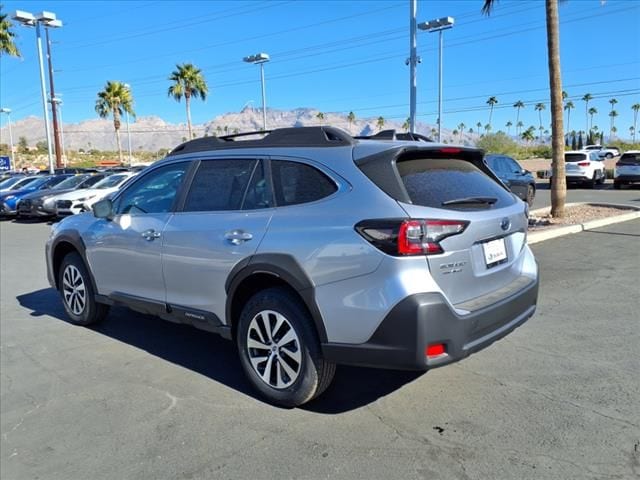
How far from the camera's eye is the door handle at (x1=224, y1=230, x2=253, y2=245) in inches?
144

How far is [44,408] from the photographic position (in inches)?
150

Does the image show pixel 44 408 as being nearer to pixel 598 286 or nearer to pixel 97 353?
pixel 97 353

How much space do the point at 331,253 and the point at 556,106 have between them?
10311 millimetres

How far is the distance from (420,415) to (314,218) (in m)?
1.45

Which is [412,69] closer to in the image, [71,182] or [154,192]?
[71,182]

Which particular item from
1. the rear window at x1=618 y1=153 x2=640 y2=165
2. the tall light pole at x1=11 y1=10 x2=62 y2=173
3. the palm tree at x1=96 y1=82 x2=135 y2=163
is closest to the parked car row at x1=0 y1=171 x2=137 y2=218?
the tall light pole at x1=11 y1=10 x2=62 y2=173

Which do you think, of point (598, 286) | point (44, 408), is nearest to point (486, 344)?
point (44, 408)

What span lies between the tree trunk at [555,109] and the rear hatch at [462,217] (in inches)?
348

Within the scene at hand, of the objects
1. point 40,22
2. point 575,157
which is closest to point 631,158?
point 575,157

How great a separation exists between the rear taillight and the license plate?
0.42 metres

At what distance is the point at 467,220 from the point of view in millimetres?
3217

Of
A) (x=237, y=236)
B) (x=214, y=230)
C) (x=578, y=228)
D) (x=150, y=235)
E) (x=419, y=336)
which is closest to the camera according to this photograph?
(x=419, y=336)

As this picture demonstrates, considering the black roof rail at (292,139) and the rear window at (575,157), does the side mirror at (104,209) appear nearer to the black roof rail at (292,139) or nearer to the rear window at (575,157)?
the black roof rail at (292,139)

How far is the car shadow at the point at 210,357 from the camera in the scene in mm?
3748
